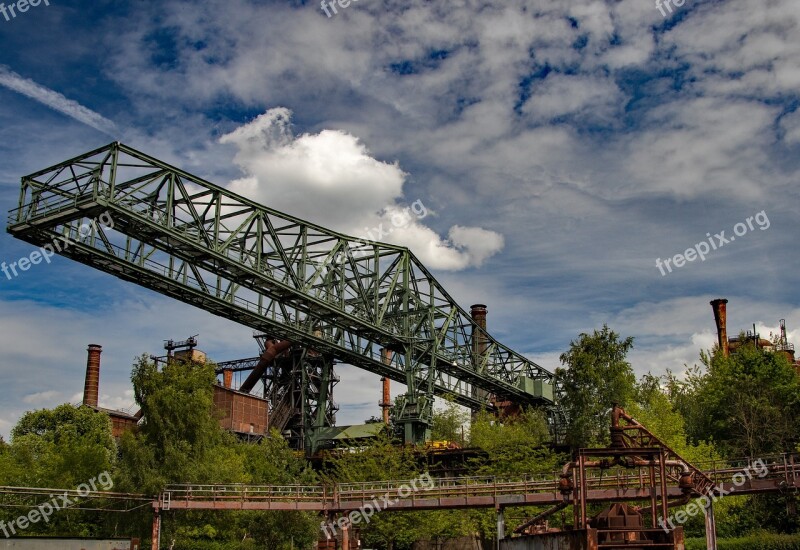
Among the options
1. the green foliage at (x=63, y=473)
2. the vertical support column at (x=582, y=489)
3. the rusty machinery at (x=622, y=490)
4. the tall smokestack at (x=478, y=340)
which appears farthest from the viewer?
the tall smokestack at (x=478, y=340)

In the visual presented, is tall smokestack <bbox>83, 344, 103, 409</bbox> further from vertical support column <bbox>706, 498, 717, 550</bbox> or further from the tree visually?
vertical support column <bbox>706, 498, 717, 550</bbox>

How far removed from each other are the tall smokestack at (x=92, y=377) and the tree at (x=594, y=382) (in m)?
45.0

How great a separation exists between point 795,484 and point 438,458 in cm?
2957

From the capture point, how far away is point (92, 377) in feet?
248

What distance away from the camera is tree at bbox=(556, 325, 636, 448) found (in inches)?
1986

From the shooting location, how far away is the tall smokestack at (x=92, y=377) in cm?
7431

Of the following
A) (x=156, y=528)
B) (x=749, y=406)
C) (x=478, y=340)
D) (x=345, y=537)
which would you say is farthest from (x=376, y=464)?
(x=478, y=340)

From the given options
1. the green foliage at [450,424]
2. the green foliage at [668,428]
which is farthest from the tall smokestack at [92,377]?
the green foliage at [668,428]

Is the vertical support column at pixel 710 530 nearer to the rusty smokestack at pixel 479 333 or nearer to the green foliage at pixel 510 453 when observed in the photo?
the green foliage at pixel 510 453

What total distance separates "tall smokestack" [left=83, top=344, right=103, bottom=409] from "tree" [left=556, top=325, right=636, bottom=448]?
4502cm

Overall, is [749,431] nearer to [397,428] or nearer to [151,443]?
[397,428]

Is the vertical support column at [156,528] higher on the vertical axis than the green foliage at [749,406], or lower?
lower

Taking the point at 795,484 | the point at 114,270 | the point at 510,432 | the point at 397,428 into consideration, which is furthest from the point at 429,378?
the point at 795,484

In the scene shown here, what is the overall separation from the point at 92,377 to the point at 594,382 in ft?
160
